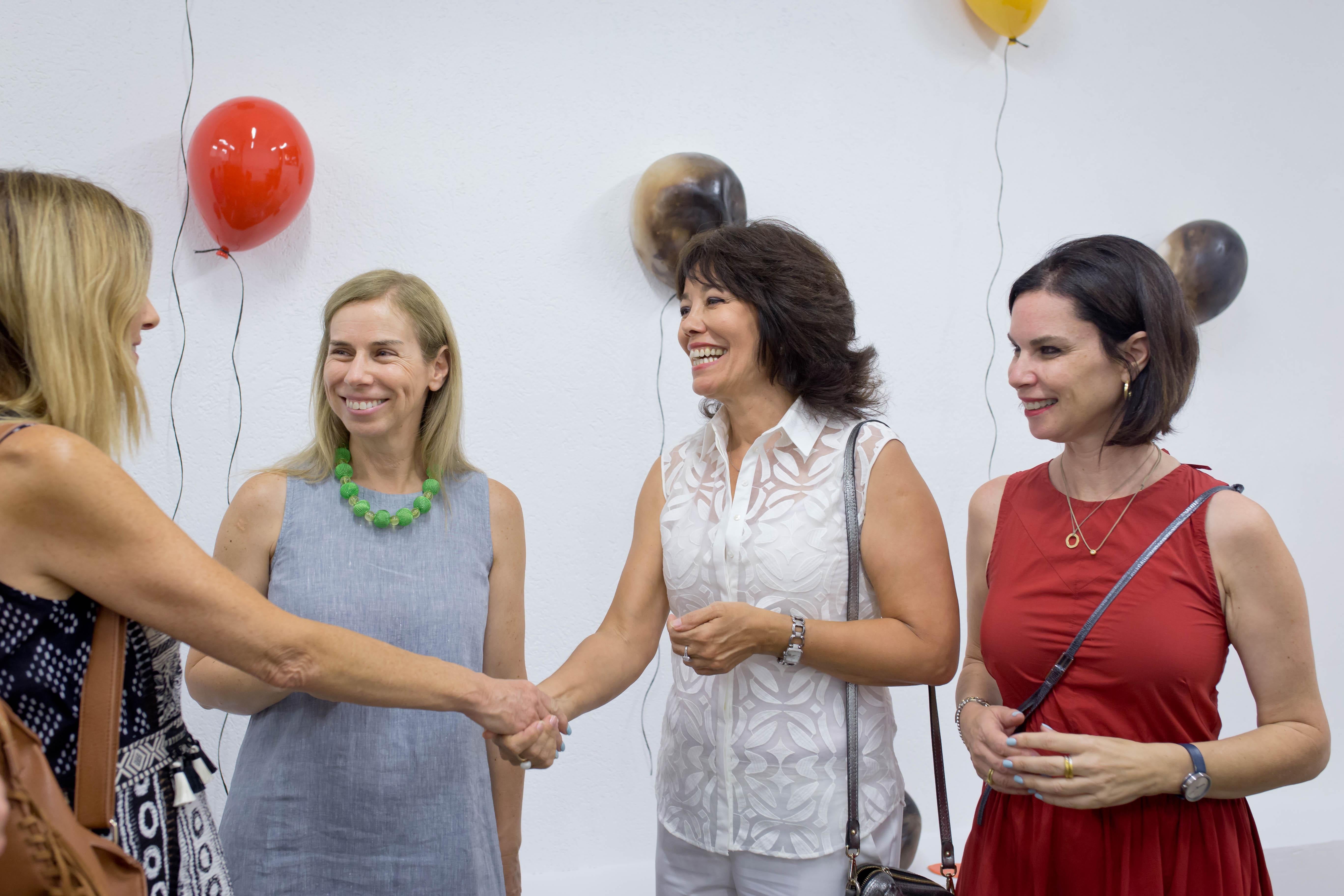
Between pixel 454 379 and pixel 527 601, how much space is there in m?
1.10

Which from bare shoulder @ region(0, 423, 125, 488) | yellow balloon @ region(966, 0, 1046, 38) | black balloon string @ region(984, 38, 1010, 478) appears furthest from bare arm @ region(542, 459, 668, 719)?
yellow balloon @ region(966, 0, 1046, 38)

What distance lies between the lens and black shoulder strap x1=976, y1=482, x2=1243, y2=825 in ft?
4.45

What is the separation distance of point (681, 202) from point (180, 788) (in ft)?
6.31

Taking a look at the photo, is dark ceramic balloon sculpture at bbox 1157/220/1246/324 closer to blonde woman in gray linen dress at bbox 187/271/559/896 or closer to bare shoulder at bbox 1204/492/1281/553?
bare shoulder at bbox 1204/492/1281/553

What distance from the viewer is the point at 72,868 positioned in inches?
34.3

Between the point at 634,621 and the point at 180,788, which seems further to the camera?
the point at 634,621

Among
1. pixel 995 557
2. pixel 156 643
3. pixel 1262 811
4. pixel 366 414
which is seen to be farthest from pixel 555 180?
pixel 1262 811

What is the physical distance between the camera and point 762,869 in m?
1.53

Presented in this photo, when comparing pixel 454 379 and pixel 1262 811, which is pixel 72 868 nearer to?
pixel 454 379

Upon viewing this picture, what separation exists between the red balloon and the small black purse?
1.55 metres

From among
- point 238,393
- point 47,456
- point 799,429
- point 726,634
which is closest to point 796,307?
point 799,429

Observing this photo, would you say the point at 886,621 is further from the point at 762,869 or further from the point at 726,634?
the point at 762,869

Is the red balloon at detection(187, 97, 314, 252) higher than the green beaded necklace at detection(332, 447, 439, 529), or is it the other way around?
the red balloon at detection(187, 97, 314, 252)

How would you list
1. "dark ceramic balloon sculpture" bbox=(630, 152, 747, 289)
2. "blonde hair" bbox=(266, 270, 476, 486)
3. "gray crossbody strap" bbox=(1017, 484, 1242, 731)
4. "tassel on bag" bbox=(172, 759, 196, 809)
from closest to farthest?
"tassel on bag" bbox=(172, 759, 196, 809), "gray crossbody strap" bbox=(1017, 484, 1242, 731), "blonde hair" bbox=(266, 270, 476, 486), "dark ceramic balloon sculpture" bbox=(630, 152, 747, 289)
